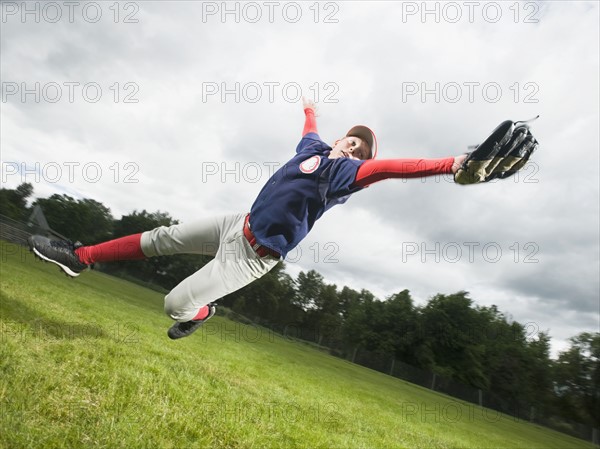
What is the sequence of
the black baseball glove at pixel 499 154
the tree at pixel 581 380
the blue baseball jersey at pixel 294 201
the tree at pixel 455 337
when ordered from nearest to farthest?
the black baseball glove at pixel 499 154 → the blue baseball jersey at pixel 294 201 → the tree at pixel 581 380 → the tree at pixel 455 337

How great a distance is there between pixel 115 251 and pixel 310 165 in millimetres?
2189

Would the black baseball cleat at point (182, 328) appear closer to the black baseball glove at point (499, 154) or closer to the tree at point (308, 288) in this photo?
the black baseball glove at point (499, 154)

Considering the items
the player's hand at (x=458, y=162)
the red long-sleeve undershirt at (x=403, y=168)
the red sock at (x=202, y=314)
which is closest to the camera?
the player's hand at (x=458, y=162)

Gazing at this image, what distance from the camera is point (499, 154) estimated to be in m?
2.22

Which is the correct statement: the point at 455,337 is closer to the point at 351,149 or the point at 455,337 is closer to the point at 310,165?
the point at 351,149

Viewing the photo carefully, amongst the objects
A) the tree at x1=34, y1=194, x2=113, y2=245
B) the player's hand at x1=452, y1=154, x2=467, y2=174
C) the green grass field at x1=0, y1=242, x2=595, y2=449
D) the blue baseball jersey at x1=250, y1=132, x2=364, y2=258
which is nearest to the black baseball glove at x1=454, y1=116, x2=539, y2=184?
the player's hand at x1=452, y1=154, x2=467, y2=174

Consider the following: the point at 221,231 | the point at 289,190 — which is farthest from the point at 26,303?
the point at 289,190

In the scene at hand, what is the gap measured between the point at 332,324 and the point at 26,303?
79.6 metres

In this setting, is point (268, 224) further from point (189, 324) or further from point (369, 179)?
point (189, 324)

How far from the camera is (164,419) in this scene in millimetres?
3041

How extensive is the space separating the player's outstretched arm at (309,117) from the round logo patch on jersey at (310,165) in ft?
3.13

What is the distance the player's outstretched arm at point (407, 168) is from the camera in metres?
2.43

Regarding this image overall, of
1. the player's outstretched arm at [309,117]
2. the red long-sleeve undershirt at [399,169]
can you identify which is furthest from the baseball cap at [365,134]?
the red long-sleeve undershirt at [399,169]

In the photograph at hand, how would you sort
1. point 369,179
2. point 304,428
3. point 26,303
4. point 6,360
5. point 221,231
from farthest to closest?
point 26,303, point 304,428, point 221,231, point 6,360, point 369,179
